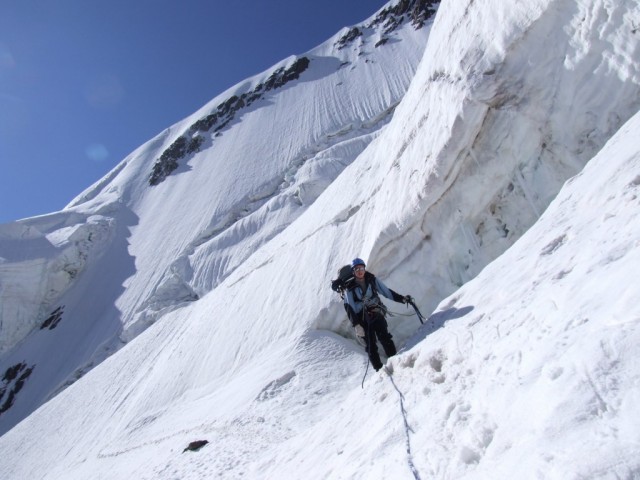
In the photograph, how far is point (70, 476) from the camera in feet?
33.7

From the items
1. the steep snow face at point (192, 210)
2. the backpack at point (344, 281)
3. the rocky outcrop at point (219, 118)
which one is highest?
the rocky outcrop at point (219, 118)

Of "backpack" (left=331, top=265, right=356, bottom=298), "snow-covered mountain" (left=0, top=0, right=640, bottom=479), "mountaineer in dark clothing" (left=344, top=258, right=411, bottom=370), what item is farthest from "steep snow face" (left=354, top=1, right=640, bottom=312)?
"backpack" (left=331, top=265, right=356, bottom=298)

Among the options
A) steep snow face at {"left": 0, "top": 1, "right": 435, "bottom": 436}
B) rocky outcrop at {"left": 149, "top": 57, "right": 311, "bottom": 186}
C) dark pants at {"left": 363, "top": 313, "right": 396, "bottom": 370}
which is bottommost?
dark pants at {"left": 363, "top": 313, "right": 396, "bottom": 370}

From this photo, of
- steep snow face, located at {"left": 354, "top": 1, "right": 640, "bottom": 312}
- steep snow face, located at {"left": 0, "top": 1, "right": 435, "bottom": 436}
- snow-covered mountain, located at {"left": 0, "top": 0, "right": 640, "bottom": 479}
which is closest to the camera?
snow-covered mountain, located at {"left": 0, "top": 0, "right": 640, "bottom": 479}

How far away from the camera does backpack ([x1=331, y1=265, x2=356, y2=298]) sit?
5134 mm

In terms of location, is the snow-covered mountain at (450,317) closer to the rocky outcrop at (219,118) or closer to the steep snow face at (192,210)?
the steep snow face at (192,210)

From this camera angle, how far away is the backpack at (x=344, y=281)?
16.8 feet

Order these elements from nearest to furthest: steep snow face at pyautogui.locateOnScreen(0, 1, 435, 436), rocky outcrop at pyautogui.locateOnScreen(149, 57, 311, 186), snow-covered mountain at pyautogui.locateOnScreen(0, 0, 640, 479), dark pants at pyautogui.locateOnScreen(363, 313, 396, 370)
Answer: snow-covered mountain at pyautogui.locateOnScreen(0, 0, 640, 479)
dark pants at pyautogui.locateOnScreen(363, 313, 396, 370)
steep snow face at pyautogui.locateOnScreen(0, 1, 435, 436)
rocky outcrop at pyautogui.locateOnScreen(149, 57, 311, 186)

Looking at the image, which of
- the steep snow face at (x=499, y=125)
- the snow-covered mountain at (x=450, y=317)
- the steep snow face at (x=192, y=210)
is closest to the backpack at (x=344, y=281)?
the snow-covered mountain at (x=450, y=317)

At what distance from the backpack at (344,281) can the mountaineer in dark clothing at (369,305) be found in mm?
33

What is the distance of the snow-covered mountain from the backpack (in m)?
0.93

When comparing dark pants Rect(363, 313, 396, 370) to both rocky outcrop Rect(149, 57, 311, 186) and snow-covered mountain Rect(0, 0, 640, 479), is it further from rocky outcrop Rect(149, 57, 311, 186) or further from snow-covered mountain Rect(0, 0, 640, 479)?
rocky outcrop Rect(149, 57, 311, 186)

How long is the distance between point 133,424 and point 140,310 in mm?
16638

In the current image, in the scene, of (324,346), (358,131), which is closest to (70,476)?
(324,346)
